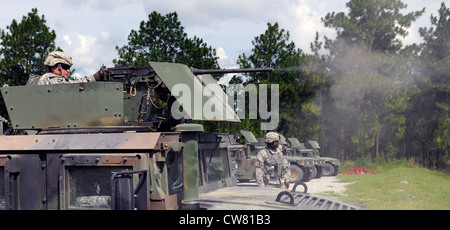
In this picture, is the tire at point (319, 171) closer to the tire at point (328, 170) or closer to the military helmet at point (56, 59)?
the tire at point (328, 170)

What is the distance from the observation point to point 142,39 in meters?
23.1

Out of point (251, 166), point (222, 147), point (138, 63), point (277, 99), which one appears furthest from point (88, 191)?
point (277, 99)

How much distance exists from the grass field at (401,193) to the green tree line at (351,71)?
5.76 m

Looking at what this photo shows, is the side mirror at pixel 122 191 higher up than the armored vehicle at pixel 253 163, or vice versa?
the side mirror at pixel 122 191

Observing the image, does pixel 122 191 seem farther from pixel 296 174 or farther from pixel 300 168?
pixel 300 168

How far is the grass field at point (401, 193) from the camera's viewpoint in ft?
43.8

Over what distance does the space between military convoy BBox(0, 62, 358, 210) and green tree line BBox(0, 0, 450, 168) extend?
56.5 ft

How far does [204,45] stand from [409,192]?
1155cm

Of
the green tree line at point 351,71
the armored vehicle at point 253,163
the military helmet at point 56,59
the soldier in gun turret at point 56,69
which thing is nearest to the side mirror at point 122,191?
the soldier in gun turret at point 56,69

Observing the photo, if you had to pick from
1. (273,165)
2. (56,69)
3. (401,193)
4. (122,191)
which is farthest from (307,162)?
(122,191)

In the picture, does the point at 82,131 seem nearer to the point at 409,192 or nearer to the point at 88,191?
the point at 88,191

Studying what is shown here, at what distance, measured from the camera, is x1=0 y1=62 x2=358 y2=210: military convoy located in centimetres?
424

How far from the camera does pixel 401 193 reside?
15.8m
